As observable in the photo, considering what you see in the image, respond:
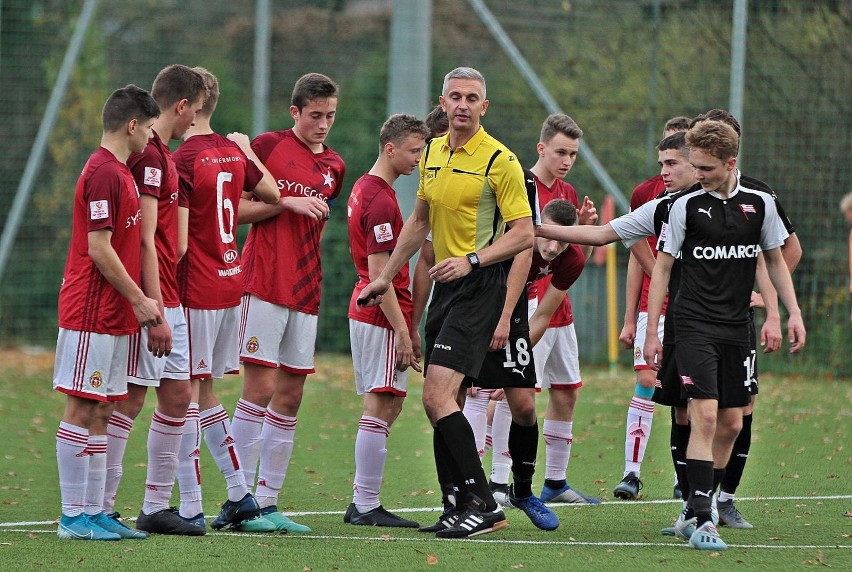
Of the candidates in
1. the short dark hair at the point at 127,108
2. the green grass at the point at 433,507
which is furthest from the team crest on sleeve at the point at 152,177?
the green grass at the point at 433,507

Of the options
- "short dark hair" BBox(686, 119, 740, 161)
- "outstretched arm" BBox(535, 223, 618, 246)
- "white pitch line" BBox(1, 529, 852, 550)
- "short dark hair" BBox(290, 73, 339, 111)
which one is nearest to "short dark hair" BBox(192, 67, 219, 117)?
"short dark hair" BBox(290, 73, 339, 111)

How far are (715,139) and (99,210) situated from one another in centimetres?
288

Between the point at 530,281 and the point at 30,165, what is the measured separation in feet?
37.8

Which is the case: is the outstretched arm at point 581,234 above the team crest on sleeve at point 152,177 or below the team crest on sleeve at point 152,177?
below

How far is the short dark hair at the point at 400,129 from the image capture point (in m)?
6.79

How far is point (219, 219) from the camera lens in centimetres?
654

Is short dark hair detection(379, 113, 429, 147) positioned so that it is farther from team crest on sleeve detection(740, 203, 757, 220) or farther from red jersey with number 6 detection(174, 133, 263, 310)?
team crest on sleeve detection(740, 203, 757, 220)

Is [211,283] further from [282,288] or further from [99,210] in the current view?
[99,210]

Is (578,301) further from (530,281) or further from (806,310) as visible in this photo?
(530,281)

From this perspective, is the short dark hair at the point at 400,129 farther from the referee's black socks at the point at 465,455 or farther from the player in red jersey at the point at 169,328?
the referee's black socks at the point at 465,455

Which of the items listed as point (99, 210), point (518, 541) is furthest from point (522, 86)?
point (99, 210)

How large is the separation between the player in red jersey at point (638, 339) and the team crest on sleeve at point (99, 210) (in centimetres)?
335

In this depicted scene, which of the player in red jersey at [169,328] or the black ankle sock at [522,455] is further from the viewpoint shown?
the black ankle sock at [522,455]

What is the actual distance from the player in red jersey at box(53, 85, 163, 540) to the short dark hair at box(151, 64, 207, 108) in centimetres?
32
